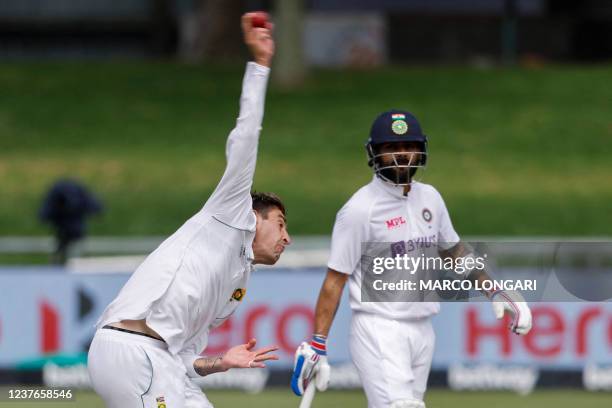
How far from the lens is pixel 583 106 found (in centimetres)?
2825

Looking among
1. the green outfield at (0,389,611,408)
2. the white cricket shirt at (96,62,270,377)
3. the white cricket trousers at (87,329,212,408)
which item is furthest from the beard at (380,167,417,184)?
the green outfield at (0,389,611,408)

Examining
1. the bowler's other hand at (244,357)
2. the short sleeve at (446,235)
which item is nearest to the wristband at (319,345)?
the short sleeve at (446,235)

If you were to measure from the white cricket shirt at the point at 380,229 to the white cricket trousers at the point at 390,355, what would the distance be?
0.25 ft

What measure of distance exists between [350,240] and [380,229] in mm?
195

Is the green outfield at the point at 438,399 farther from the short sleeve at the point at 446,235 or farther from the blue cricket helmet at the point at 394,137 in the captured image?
the blue cricket helmet at the point at 394,137

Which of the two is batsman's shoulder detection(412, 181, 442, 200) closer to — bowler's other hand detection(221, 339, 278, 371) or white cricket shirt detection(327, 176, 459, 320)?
white cricket shirt detection(327, 176, 459, 320)

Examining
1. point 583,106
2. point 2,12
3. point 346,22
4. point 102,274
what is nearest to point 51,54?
point 2,12

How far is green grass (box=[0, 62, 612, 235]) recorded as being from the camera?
21609mm

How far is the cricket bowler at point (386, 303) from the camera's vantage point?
25.5ft

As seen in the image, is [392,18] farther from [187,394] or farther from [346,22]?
[187,394]

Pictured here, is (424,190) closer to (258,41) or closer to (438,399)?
(258,41)

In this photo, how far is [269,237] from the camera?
635cm

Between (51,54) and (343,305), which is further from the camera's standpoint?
(51,54)

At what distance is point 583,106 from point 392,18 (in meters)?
8.50
